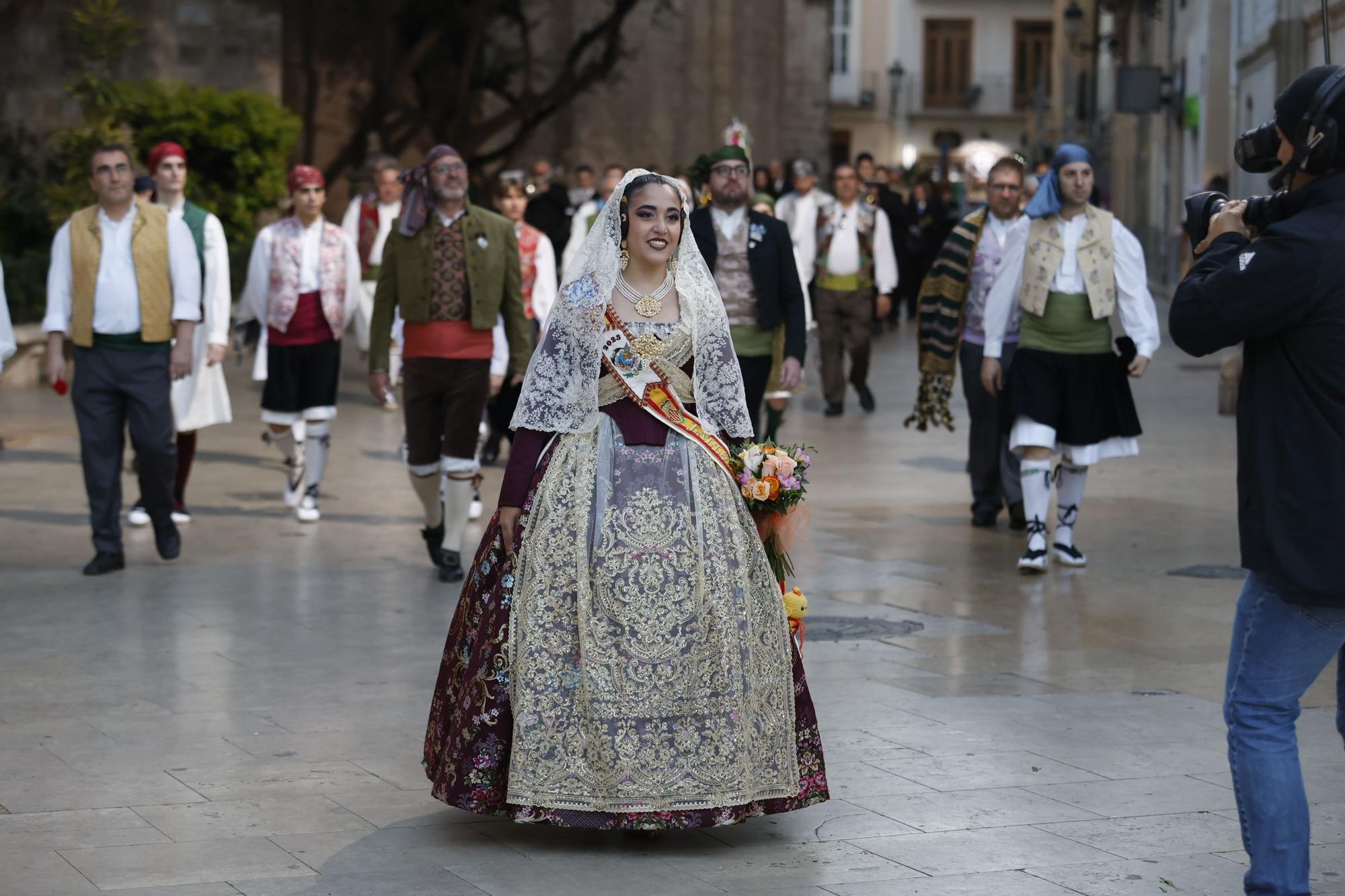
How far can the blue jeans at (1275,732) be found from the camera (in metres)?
4.68

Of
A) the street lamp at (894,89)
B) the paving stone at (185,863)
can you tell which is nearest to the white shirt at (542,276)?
the paving stone at (185,863)

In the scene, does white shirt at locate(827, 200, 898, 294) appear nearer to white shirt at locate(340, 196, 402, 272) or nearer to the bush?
white shirt at locate(340, 196, 402, 272)

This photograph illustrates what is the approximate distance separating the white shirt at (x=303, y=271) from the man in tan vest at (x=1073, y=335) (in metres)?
3.80

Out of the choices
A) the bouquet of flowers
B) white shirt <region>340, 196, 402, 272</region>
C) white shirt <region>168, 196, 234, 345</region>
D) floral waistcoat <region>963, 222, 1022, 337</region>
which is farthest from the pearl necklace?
white shirt <region>340, 196, 402, 272</region>

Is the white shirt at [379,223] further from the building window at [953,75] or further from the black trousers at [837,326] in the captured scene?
the building window at [953,75]

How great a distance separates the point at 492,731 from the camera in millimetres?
5500

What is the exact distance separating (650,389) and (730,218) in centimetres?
549

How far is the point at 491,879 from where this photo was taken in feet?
17.1

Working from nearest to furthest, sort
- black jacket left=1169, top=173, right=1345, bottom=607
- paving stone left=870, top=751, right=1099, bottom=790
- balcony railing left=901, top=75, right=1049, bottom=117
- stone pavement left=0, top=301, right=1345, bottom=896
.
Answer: black jacket left=1169, top=173, right=1345, bottom=607 < stone pavement left=0, top=301, right=1345, bottom=896 < paving stone left=870, top=751, right=1099, bottom=790 < balcony railing left=901, top=75, right=1049, bottom=117

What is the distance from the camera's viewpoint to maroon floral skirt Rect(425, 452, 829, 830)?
542cm

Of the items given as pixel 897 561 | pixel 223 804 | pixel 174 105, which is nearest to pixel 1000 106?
pixel 174 105

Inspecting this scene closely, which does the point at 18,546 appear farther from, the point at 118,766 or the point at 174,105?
the point at 174,105

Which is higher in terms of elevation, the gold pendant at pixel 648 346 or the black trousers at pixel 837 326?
the gold pendant at pixel 648 346

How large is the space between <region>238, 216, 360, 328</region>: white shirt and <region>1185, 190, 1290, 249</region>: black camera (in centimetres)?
715
